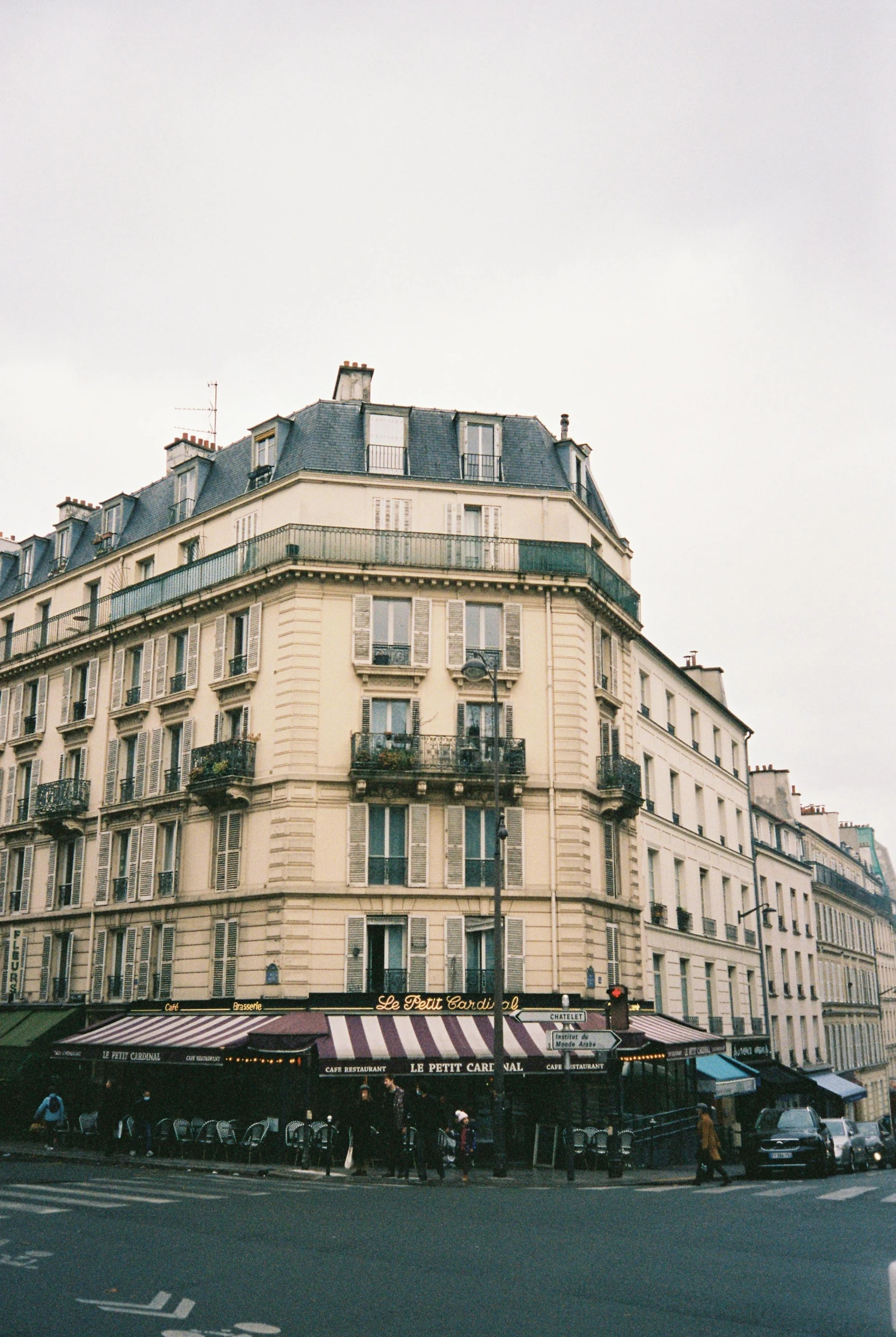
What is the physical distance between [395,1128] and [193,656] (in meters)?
13.9

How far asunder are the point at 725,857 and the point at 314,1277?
107ft

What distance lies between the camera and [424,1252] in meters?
11.2

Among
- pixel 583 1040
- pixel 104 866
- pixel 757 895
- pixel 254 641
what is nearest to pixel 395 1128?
pixel 583 1040

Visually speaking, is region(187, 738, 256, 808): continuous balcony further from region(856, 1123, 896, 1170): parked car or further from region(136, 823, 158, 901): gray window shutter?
region(856, 1123, 896, 1170): parked car

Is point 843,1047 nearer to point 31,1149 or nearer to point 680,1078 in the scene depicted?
point 680,1078

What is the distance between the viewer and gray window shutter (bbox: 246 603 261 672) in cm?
2839

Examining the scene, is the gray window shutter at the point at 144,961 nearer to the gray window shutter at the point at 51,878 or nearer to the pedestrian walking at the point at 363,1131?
the gray window shutter at the point at 51,878

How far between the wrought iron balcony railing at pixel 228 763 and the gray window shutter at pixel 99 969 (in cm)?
617

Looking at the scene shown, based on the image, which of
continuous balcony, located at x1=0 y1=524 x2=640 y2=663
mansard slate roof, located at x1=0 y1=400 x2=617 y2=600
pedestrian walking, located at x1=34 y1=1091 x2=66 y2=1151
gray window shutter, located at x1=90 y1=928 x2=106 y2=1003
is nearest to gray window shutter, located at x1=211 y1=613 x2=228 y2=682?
continuous balcony, located at x1=0 y1=524 x2=640 y2=663

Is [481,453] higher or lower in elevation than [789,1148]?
higher

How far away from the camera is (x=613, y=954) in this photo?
2881 centimetres

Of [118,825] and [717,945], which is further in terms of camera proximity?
[717,945]

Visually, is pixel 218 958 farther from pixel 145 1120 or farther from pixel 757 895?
pixel 757 895

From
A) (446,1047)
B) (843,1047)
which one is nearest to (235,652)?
(446,1047)
